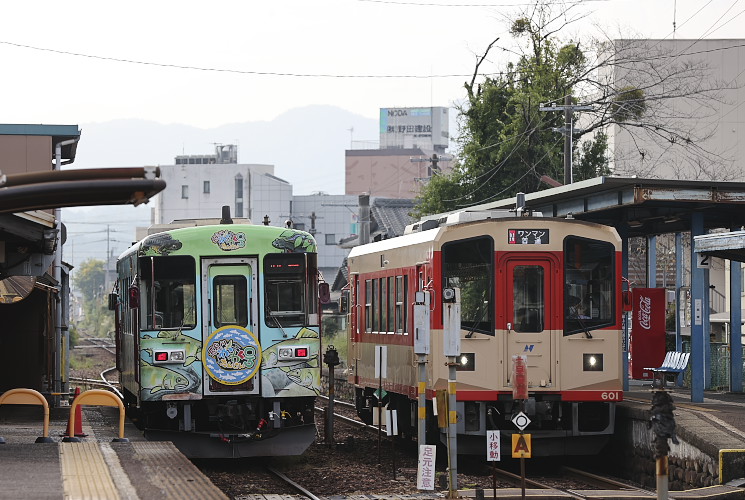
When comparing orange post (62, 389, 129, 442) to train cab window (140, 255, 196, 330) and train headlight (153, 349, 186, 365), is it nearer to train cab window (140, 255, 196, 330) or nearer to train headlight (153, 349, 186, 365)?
train headlight (153, 349, 186, 365)

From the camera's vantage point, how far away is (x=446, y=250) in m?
15.5

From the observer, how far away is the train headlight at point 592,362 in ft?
51.0

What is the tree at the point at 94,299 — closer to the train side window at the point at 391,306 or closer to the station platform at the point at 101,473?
the train side window at the point at 391,306

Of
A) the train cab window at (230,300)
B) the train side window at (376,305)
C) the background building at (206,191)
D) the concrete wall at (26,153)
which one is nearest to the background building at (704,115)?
the concrete wall at (26,153)

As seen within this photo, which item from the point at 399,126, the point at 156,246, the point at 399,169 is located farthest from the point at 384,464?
the point at 399,126

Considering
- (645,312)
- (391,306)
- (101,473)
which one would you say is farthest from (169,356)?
(645,312)

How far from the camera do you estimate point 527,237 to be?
15625mm

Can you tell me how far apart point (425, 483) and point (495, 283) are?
141 inches

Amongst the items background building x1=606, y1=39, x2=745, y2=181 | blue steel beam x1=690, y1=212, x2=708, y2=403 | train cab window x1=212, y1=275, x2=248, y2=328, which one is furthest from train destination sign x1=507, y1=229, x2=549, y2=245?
background building x1=606, y1=39, x2=745, y2=181

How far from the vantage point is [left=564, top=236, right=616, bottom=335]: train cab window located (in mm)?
15633

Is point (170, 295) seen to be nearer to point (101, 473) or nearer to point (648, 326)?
point (101, 473)

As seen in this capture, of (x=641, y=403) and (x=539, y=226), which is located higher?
(x=539, y=226)

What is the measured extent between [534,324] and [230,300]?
389 cm

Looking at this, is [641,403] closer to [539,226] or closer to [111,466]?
[539,226]
